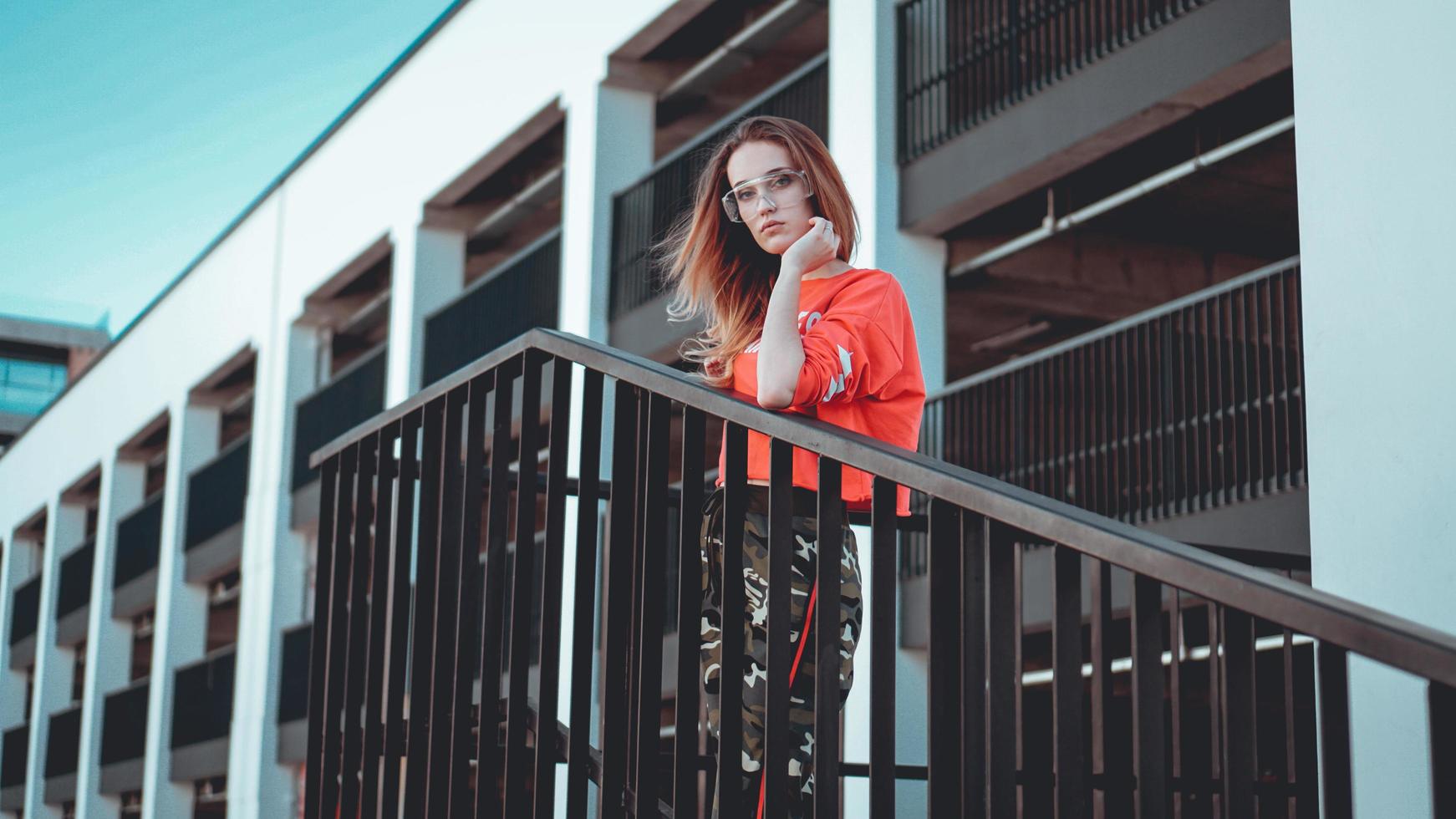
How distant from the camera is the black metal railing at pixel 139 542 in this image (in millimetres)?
22953

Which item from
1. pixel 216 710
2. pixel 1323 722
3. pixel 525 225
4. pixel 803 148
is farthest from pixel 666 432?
pixel 216 710

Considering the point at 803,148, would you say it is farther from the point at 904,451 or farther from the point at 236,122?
the point at 236,122

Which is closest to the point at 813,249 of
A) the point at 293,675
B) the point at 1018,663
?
the point at 1018,663

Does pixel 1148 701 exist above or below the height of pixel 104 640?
below

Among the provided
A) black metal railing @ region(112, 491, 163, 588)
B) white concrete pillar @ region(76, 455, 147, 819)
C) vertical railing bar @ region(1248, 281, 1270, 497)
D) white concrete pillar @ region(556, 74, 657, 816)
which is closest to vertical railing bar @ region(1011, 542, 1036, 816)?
vertical railing bar @ region(1248, 281, 1270, 497)

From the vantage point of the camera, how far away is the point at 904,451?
6.73 feet

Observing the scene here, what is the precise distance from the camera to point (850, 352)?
242 cm

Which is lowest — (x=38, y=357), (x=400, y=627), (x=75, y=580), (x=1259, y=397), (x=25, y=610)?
(x=400, y=627)

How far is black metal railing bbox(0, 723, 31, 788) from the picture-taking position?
27.9 metres

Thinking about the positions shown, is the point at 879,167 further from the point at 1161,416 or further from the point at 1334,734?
the point at 1334,734

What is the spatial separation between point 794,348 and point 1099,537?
0.73 meters

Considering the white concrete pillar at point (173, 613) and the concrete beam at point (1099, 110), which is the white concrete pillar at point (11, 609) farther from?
the concrete beam at point (1099, 110)

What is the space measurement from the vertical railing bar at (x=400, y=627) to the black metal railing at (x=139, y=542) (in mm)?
20747

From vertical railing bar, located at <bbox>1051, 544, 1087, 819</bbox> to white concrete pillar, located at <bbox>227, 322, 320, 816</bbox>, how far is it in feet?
55.6
